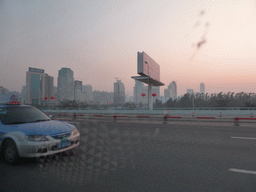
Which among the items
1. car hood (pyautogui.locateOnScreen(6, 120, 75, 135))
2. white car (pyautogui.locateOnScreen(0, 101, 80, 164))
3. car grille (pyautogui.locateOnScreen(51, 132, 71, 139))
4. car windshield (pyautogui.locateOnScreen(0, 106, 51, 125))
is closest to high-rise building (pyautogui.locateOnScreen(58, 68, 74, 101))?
car windshield (pyautogui.locateOnScreen(0, 106, 51, 125))

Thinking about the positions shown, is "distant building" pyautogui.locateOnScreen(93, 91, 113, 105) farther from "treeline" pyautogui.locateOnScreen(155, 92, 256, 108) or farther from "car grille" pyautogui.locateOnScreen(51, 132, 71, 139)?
"car grille" pyautogui.locateOnScreen(51, 132, 71, 139)

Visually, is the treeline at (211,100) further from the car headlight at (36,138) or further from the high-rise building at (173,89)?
the car headlight at (36,138)

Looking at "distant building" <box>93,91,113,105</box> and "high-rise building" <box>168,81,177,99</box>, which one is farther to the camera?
"high-rise building" <box>168,81,177,99</box>

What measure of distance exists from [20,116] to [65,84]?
57.8 meters

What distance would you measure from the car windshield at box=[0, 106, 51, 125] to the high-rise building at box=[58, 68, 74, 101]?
173 feet

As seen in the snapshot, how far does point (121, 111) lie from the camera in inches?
1205

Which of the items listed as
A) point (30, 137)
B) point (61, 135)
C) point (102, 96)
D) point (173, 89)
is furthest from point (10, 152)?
point (173, 89)

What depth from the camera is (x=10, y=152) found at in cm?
437

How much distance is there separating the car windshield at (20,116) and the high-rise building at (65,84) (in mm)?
52833

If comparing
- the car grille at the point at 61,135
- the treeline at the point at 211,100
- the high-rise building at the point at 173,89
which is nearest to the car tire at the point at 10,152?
the car grille at the point at 61,135

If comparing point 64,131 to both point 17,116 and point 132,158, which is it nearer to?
point 17,116

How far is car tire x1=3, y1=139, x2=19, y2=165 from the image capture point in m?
4.27

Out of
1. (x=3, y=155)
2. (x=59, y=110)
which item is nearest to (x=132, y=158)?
(x=3, y=155)

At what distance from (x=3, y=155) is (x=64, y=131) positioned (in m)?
1.60
